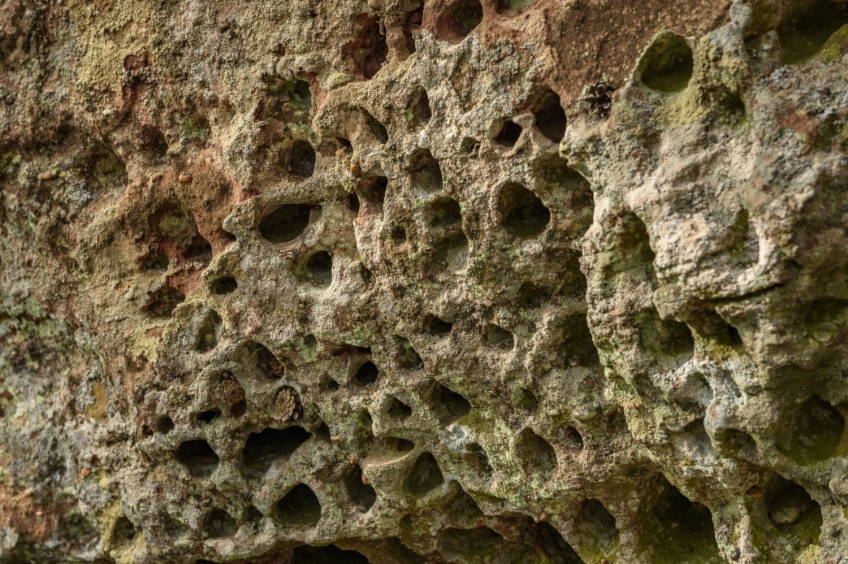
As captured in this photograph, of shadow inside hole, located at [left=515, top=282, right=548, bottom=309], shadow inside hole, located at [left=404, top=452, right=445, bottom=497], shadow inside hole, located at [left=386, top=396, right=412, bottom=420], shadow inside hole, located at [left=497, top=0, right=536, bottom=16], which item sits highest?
shadow inside hole, located at [left=497, top=0, right=536, bottom=16]

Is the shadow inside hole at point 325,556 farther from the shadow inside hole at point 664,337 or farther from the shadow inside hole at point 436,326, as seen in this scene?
the shadow inside hole at point 664,337

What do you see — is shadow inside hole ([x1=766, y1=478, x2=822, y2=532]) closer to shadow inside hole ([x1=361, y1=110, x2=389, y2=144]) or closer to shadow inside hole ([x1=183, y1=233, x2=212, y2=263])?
shadow inside hole ([x1=361, y1=110, x2=389, y2=144])

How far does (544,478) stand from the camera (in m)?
2.25

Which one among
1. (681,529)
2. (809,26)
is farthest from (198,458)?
(809,26)

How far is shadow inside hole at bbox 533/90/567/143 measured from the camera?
6.75 feet

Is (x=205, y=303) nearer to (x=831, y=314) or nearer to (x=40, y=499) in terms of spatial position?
A: (x=40, y=499)

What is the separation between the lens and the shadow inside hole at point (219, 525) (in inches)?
107

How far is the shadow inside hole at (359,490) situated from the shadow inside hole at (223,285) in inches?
23.8

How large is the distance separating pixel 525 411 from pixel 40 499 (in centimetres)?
173

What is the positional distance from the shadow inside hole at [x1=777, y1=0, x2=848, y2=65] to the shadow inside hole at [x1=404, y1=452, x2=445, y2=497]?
4.46ft

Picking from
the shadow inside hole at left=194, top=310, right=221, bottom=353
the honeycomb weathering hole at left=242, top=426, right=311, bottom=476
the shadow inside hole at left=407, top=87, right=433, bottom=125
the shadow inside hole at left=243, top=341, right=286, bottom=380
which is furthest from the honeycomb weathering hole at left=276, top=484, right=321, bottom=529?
the shadow inside hole at left=407, top=87, right=433, bottom=125

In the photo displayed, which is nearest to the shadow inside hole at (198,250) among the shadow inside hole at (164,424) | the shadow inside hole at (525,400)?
the shadow inside hole at (164,424)

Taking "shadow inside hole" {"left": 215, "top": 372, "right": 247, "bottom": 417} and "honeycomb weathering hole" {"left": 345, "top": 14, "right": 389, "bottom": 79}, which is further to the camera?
"shadow inside hole" {"left": 215, "top": 372, "right": 247, "bottom": 417}

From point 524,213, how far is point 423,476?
803 mm
